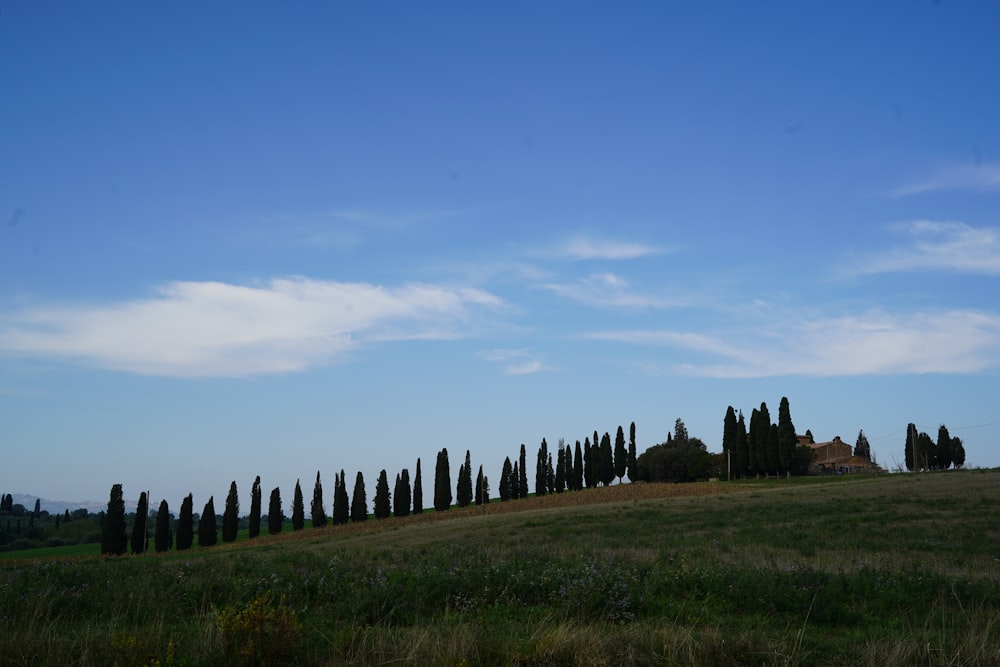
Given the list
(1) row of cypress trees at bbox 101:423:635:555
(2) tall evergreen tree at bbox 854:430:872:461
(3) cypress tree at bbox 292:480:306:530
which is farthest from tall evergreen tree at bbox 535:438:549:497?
(2) tall evergreen tree at bbox 854:430:872:461

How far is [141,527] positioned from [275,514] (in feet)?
54.9

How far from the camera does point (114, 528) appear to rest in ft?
226

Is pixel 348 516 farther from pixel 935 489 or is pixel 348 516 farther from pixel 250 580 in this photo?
pixel 250 580

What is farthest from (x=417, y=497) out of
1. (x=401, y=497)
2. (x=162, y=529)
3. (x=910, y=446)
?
(x=910, y=446)

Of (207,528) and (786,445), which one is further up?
(786,445)

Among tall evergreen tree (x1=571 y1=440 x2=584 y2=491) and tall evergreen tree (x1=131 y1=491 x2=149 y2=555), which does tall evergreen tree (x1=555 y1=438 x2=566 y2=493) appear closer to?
tall evergreen tree (x1=571 y1=440 x2=584 y2=491)

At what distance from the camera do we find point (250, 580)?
1121cm

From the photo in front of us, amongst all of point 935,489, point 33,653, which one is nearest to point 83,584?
point 33,653

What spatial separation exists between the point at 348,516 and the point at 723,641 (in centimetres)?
9099

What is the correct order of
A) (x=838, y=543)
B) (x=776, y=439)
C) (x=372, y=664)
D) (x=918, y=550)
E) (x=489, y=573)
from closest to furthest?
(x=372, y=664), (x=489, y=573), (x=918, y=550), (x=838, y=543), (x=776, y=439)

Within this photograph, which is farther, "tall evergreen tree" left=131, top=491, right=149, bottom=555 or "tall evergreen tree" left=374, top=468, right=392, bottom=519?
"tall evergreen tree" left=374, top=468, right=392, bottom=519

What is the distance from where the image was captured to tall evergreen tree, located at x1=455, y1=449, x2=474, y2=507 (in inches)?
3895

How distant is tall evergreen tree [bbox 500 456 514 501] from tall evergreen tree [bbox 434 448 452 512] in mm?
10979

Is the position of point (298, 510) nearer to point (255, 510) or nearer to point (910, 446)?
point (255, 510)
